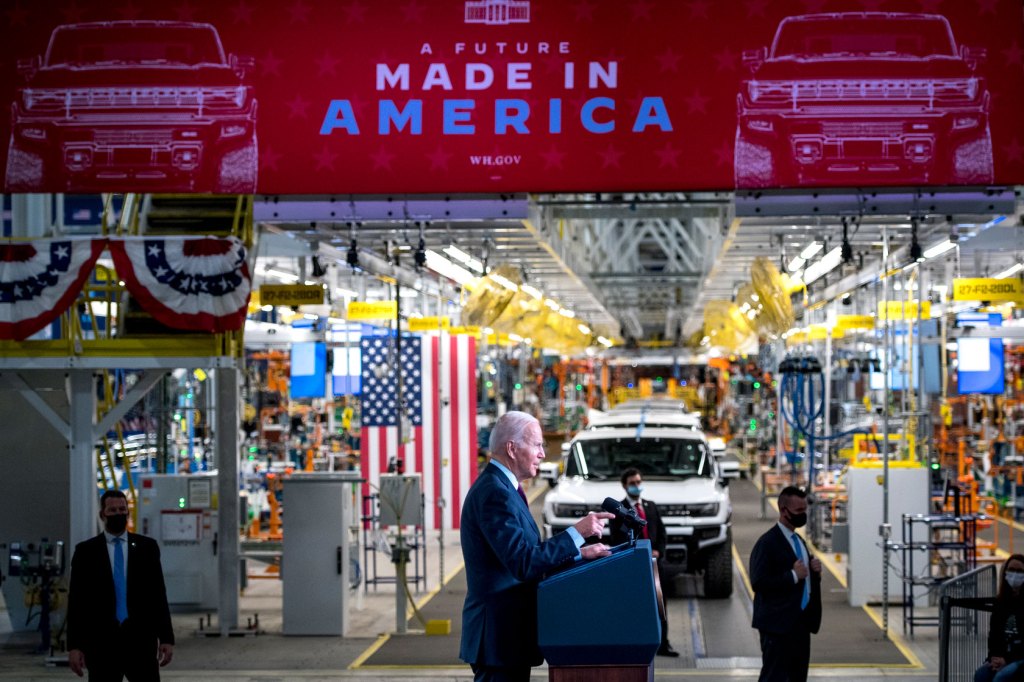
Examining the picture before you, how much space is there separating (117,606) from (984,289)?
39.5ft

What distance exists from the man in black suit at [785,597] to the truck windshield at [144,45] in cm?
495

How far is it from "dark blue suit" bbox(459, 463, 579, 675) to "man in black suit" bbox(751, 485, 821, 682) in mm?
3143

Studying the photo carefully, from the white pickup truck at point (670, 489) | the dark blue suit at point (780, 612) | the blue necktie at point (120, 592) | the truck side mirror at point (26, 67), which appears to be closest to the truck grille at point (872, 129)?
the dark blue suit at point (780, 612)

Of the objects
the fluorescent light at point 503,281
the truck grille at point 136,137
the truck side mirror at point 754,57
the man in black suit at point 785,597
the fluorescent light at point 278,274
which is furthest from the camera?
the fluorescent light at point 278,274

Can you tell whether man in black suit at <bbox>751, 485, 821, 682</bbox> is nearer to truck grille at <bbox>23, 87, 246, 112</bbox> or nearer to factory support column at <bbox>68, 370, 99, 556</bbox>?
truck grille at <bbox>23, 87, 246, 112</bbox>

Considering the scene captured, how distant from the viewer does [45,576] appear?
41.4 ft

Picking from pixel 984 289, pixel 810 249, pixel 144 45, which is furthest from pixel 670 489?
pixel 144 45

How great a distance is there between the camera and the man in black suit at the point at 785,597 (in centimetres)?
804

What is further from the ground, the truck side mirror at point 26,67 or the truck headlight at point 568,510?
the truck side mirror at point 26,67

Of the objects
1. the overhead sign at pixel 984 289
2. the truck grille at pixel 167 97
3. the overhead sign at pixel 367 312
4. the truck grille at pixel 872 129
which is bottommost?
the overhead sign at pixel 367 312

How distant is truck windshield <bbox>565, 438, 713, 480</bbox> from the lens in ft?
54.9

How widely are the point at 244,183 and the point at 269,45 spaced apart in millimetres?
974

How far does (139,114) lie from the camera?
957 centimetres

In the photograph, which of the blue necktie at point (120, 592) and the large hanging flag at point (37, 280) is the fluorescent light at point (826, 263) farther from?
the blue necktie at point (120, 592)
